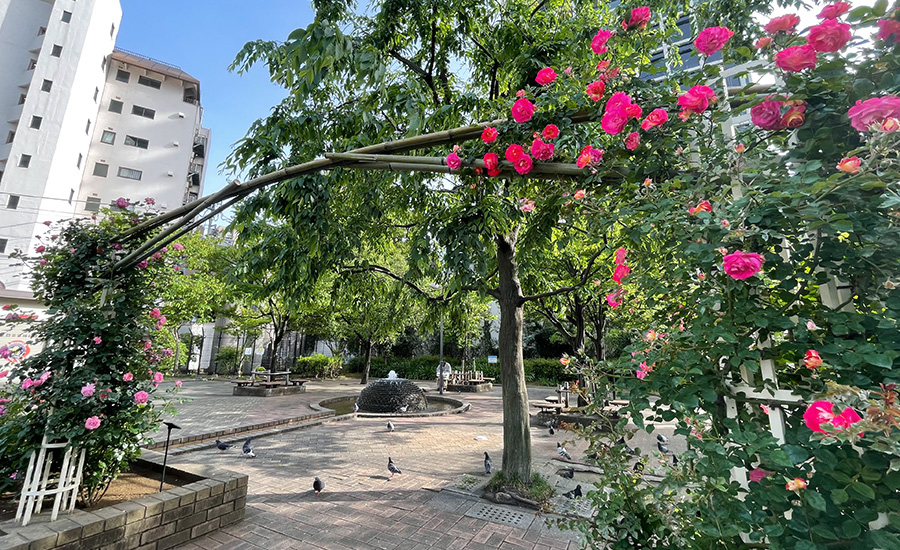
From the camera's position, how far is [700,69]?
1862 millimetres

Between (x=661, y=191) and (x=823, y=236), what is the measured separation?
595 mm

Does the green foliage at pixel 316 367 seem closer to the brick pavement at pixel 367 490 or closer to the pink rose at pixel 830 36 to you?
the brick pavement at pixel 367 490

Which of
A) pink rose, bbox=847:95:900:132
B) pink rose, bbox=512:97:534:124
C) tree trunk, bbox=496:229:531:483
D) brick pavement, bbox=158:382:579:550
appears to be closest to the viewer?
pink rose, bbox=847:95:900:132

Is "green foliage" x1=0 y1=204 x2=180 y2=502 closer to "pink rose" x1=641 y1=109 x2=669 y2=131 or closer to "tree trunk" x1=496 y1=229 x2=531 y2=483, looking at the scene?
"tree trunk" x1=496 y1=229 x2=531 y2=483

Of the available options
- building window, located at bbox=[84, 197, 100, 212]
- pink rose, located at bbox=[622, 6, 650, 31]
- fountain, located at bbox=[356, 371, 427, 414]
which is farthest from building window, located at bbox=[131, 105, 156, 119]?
pink rose, located at bbox=[622, 6, 650, 31]

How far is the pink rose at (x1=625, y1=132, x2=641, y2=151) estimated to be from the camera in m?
1.87

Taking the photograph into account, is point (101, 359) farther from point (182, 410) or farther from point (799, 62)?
point (182, 410)

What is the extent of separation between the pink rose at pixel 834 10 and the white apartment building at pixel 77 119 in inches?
958

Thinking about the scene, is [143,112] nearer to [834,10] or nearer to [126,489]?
[126,489]

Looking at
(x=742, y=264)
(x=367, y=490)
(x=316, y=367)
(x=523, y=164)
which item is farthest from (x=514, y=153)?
(x=316, y=367)

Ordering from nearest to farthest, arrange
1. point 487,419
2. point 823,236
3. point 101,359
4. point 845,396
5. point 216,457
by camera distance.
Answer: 1. point 845,396
2. point 823,236
3. point 101,359
4. point 216,457
5. point 487,419

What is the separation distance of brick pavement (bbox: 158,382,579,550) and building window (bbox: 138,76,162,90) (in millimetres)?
29888

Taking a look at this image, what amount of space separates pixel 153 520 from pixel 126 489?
2.63ft

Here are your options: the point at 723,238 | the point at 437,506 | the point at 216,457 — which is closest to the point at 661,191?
the point at 723,238
